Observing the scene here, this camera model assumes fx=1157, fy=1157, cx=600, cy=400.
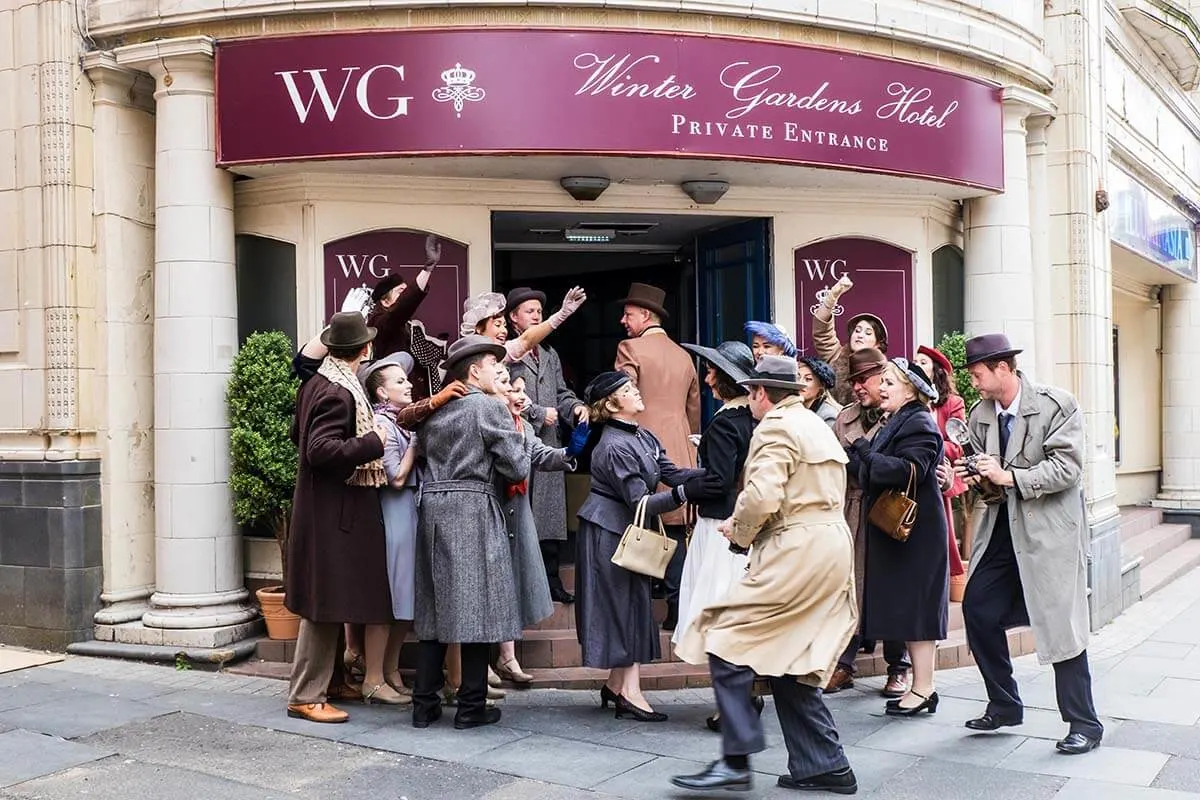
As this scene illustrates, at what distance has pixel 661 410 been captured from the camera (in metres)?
7.62

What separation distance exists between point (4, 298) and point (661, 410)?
466 centimetres

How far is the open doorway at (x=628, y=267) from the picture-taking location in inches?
369

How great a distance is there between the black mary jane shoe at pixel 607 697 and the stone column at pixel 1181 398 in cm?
1102

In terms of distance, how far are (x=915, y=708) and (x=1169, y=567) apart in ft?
23.3

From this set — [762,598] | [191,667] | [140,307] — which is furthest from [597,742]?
[140,307]

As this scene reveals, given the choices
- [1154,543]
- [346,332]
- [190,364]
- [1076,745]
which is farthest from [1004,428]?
[1154,543]

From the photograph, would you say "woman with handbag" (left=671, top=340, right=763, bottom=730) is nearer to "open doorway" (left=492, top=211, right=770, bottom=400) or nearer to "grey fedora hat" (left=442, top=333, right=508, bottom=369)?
"grey fedora hat" (left=442, top=333, right=508, bottom=369)

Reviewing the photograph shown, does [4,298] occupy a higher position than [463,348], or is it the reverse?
[4,298]

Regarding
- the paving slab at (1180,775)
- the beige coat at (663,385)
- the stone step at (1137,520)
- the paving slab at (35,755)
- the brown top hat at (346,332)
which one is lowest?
the paving slab at (1180,775)

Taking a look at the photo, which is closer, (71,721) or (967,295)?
(71,721)

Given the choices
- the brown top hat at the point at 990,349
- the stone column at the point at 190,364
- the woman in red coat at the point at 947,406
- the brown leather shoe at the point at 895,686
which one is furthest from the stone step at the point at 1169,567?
the stone column at the point at 190,364

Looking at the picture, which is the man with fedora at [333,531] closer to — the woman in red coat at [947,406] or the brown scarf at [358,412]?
the brown scarf at [358,412]

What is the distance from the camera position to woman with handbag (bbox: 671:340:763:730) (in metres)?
5.88

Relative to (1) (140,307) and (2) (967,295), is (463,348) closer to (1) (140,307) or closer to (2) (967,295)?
(1) (140,307)
